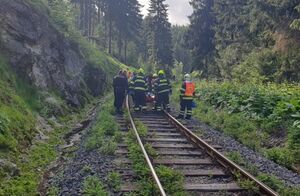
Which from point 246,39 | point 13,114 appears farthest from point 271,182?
point 246,39

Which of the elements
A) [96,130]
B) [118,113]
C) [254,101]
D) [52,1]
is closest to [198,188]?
[96,130]

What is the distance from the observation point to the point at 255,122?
13484mm

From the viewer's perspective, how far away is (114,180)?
7.38 meters

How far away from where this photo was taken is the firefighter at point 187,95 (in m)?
15.5

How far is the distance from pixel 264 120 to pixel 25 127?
792 centimetres

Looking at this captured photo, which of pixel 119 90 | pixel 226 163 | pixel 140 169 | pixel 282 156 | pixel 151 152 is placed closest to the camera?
pixel 140 169

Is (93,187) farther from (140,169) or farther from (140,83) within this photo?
(140,83)

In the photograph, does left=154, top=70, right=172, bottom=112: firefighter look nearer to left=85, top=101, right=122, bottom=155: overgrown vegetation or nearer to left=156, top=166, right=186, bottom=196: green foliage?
left=85, top=101, right=122, bottom=155: overgrown vegetation

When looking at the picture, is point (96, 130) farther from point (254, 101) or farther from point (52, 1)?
point (52, 1)

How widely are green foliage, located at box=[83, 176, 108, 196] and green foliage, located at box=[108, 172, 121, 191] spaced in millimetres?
209

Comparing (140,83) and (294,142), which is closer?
(294,142)

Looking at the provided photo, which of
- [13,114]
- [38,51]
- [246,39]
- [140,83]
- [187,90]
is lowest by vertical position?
[13,114]

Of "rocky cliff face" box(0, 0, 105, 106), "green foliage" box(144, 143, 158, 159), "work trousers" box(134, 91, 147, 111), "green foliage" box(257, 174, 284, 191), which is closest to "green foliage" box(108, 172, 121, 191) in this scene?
"green foliage" box(144, 143, 158, 159)

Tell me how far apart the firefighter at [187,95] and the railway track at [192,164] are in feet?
9.86
